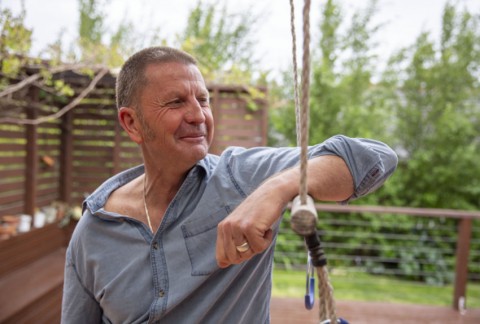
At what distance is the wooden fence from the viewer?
435cm

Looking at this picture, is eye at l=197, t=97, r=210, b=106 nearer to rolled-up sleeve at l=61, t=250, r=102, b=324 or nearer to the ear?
the ear

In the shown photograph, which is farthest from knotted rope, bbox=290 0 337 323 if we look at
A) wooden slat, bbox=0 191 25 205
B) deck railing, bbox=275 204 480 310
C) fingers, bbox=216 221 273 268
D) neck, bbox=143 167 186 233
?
deck railing, bbox=275 204 480 310

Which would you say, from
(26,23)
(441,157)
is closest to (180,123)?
(26,23)

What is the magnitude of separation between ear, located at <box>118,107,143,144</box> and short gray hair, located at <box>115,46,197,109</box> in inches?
0.7

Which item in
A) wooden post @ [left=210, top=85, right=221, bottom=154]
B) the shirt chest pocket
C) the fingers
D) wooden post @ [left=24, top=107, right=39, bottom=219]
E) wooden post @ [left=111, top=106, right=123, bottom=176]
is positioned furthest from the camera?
wooden post @ [left=111, top=106, right=123, bottom=176]

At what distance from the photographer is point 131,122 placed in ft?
3.85

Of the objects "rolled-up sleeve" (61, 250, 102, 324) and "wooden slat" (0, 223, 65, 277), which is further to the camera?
"wooden slat" (0, 223, 65, 277)

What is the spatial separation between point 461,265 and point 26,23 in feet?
13.0

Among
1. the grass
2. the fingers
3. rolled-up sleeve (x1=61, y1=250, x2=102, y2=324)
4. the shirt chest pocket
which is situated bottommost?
the grass

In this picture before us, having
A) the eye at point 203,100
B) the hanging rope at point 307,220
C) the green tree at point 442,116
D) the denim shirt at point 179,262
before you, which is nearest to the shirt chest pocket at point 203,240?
the denim shirt at point 179,262

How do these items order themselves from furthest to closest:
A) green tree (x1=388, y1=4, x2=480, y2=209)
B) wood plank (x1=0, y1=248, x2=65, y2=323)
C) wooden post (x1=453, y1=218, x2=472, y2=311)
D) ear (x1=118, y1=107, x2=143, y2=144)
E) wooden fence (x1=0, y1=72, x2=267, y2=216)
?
green tree (x1=388, y1=4, x2=480, y2=209), wooden fence (x1=0, y1=72, x2=267, y2=216), wooden post (x1=453, y1=218, x2=472, y2=311), wood plank (x1=0, y1=248, x2=65, y2=323), ear (x1=118, y1=107, x2=143, y2=144)

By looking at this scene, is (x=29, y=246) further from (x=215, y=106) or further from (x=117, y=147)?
(x=215, y=106)

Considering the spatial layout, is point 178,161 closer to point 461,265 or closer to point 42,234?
point 461,265

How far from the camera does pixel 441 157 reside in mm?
6746
